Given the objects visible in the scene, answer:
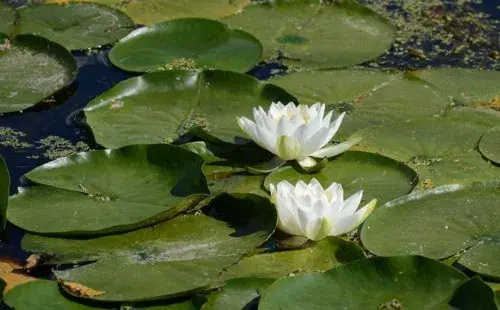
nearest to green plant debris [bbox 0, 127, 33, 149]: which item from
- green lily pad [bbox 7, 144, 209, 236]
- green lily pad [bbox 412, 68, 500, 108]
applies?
green lily pad [bbox 7, 144, 209, 236]

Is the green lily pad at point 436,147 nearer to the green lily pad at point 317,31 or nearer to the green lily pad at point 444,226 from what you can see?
the green lily pad at point 444,226

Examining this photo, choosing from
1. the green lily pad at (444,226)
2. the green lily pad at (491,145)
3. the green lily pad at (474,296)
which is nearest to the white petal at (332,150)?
the green lily pad at (444,226)

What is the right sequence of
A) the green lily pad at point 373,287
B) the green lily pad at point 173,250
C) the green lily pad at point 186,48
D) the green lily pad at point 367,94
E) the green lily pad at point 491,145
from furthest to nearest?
the green lily pad at point 186,48
the green lily pad at point 367,94
the green lily pad at point 491,145
the green lily pad at point 173,250
the green lily pad at point 373,287

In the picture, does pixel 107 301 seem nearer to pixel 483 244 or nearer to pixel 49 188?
pixel 49 188

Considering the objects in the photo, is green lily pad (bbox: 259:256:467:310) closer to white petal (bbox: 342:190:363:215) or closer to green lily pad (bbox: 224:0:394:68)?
white petal (bbox: 342:190:363:215)

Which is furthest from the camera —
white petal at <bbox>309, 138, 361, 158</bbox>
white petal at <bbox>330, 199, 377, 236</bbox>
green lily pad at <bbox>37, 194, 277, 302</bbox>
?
white petal at <bbox>309, 138, 361, 158</bbox>

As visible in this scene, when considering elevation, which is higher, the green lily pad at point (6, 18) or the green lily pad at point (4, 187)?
the green lily pad at point (4, 187)

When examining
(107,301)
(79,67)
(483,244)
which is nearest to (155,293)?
(107,301)

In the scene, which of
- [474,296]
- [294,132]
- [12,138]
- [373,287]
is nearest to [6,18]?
[12,138]
